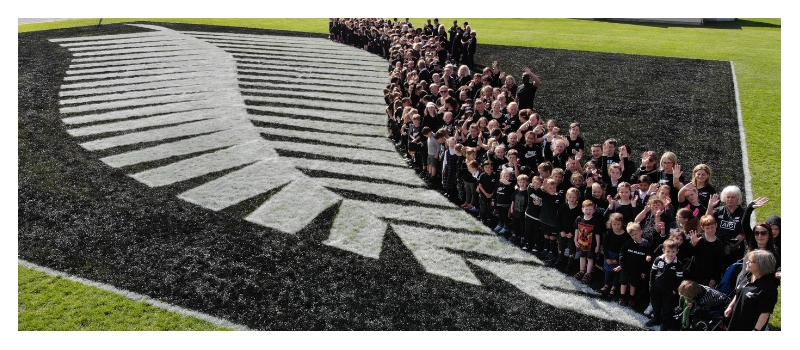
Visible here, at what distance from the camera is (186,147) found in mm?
14562

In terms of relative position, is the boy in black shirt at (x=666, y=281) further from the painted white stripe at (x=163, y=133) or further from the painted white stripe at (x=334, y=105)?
the painted white stripe at (x=163, y=133)

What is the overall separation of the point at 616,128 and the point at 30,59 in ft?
66.1

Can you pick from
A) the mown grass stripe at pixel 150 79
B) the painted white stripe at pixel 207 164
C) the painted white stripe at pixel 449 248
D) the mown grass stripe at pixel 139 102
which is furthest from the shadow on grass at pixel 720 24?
the painted white stripe at pixel 449 248

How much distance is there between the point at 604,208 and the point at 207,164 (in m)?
8.45

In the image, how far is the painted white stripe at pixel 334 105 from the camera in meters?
17.8

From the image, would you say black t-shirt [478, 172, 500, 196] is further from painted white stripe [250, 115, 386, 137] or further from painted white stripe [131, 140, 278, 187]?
painted white stripe [250, 115, 386, 137]

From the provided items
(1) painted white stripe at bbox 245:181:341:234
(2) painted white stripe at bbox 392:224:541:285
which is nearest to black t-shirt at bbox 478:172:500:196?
(2) painted white stripe at bbox 392:224:541:285

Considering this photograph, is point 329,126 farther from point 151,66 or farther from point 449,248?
point 151,66

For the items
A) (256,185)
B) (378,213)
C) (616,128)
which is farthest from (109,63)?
(616,128)

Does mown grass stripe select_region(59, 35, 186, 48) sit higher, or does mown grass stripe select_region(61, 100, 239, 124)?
mown grass stripe select_region(59, 35, 186, 48)

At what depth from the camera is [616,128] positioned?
14852 millimetres

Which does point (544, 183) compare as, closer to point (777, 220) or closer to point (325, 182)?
point (777, 220)

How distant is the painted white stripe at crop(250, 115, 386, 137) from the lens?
15.9 m

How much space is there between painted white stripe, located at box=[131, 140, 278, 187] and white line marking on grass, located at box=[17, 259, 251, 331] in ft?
10.9
